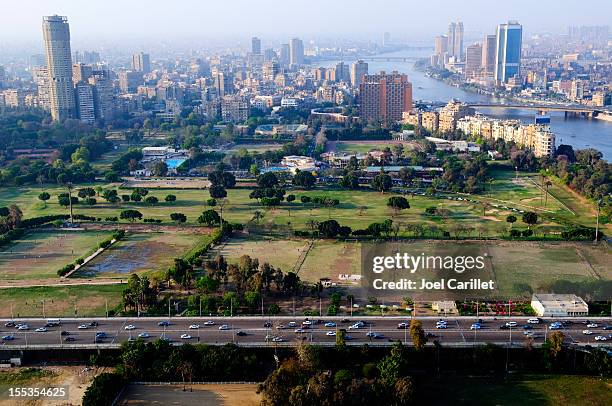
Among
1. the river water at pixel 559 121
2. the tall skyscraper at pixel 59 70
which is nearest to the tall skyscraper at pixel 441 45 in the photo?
the river water at pixel 559 121

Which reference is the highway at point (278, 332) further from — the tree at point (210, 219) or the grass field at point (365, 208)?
the tree at point (210, 219)

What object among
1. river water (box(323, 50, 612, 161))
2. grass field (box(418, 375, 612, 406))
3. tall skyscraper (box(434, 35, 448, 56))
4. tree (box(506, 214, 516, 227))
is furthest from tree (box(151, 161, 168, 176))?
tall skyscraper (box(434, 35, 448, 56))

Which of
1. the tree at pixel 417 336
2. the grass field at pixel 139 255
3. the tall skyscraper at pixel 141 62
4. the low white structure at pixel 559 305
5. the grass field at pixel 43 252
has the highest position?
the tall skyscraper at pixel 141 62

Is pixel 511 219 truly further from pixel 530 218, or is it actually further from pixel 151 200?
pixel 151 200

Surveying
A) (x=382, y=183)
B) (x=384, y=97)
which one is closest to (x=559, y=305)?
(x=382, y=183)

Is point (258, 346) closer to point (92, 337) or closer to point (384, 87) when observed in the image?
point (92, 337)
